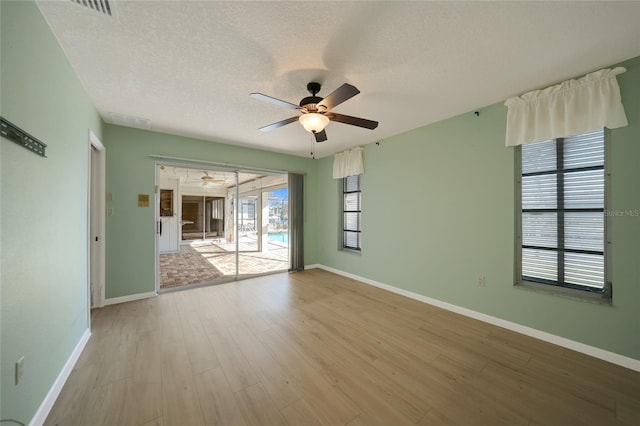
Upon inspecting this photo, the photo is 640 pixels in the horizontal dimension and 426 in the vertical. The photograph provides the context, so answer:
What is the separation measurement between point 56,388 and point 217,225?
10.1 m

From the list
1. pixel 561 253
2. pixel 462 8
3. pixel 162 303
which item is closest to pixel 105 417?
pixel 162 303

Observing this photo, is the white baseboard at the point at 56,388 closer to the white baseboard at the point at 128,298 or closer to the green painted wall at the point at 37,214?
the green painted wall at the point at 37,214

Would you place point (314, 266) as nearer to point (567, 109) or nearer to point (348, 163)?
point (348, 163)

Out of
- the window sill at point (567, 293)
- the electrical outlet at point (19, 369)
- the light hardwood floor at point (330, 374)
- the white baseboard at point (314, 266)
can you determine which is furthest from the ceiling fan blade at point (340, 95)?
the white baseboard at point (314, 266)

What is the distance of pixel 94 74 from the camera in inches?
85.4

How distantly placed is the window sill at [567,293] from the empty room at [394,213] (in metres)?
0.02

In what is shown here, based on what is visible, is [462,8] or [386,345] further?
[386,345]

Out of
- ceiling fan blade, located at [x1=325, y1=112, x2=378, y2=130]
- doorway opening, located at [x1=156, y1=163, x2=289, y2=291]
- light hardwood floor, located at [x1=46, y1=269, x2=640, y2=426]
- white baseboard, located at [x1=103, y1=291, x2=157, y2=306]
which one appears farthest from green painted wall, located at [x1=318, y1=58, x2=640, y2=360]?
white baseboard, located at [x1=103, y1=291, x2=157, y2=306]

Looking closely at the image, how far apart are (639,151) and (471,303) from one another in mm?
2111

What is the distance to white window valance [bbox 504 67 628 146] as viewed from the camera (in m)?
2.00

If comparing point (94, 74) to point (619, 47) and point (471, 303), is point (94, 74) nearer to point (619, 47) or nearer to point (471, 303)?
point (619, 47)

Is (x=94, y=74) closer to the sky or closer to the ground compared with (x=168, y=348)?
closer to the sky

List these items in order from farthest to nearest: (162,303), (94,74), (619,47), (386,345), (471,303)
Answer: (162,303) < (471,303) < (386,345) < (94,74) < (619,47)

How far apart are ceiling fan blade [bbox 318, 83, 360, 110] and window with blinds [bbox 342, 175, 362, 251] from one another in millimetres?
2781
